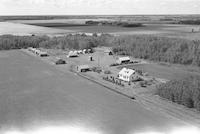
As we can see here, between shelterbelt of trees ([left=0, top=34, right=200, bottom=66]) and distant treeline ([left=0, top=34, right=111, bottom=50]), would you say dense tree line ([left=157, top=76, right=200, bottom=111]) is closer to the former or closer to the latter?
shelterbelt of trees ([left=0, top=34, right=200, bottom=66])

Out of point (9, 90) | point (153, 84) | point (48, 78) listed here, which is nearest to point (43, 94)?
point (9, 90)

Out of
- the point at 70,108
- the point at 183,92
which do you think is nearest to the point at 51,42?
the point at 70,108

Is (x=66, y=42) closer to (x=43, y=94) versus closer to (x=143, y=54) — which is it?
(x=143, y=54)

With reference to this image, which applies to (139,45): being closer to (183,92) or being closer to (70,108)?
(183,92)

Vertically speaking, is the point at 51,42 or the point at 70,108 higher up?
the point at 51,42

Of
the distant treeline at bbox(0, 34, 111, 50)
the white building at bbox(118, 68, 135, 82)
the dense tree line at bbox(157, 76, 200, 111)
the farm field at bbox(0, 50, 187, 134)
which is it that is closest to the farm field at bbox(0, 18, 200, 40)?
the distant treeline at bbox(0, 34, 111, 50)

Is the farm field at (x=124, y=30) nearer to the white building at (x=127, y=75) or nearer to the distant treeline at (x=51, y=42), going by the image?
the distant treeline at (x=51, y=42)

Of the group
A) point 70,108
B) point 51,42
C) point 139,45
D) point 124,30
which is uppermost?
point 124,30
